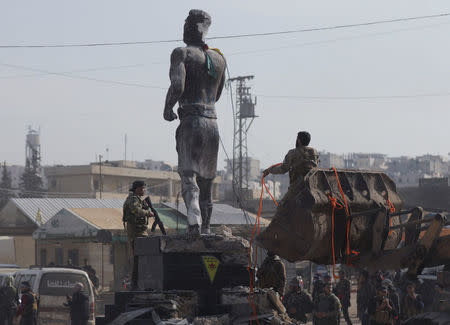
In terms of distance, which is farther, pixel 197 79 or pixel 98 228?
pixel 98 228

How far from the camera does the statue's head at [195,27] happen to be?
10258 mm

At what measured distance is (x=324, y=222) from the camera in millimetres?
8219

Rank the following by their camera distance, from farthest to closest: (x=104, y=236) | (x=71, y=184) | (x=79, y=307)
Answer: (x=71, y=184)
(x=104, y=236)
(x=79, y=307)

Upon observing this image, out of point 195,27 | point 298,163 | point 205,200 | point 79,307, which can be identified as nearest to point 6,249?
point 79,307

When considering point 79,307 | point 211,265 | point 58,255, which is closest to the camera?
point 211,265

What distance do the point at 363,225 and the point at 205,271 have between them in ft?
6.42

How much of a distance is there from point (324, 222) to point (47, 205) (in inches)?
1605

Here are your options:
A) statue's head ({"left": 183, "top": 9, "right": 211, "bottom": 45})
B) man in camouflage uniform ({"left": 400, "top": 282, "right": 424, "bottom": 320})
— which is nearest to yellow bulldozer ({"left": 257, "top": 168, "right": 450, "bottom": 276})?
statue's head ({"left": 183, "top": 9, "right": 211, "bottom": 45})

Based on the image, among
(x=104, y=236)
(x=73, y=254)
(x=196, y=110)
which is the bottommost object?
(x=73, y=254)

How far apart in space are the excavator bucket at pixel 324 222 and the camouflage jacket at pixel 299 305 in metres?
7.65

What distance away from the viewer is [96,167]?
86250 mm

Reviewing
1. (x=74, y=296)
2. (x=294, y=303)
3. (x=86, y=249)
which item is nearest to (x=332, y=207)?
(x=294, y=303)

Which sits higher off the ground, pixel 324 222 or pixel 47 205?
pixel 324 222

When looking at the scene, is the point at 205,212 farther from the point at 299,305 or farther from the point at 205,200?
the point at 299,305
